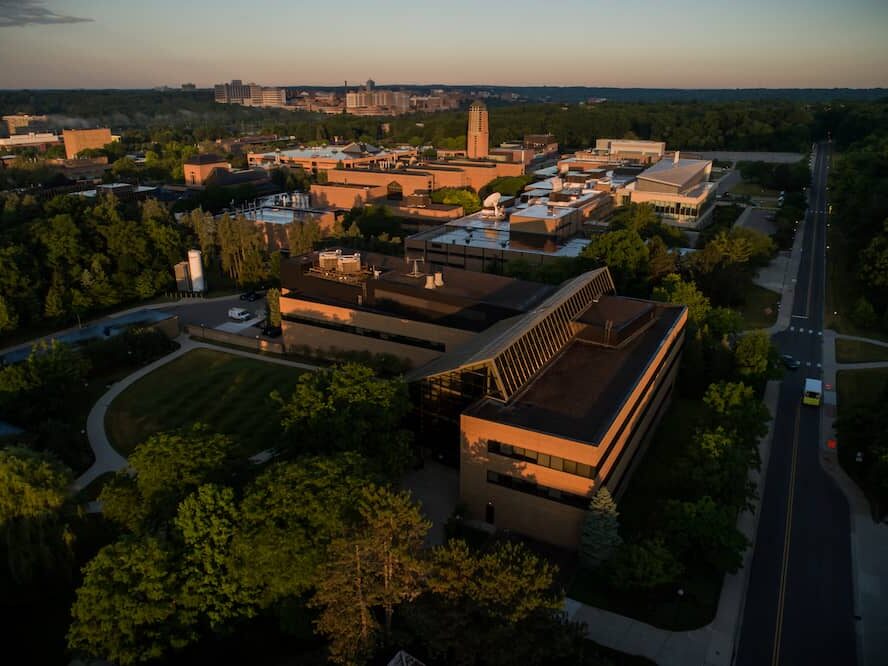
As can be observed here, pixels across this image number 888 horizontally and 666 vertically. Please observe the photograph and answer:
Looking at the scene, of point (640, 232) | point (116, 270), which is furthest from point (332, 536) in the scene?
point (640, 232)

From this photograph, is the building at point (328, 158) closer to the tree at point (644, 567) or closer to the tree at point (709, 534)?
the tree at point (709, 534)

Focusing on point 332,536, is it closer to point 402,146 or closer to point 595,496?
point 595,496

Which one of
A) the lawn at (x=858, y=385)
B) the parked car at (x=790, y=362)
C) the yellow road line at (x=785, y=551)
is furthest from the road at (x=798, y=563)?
the parked car at (x=790, y=362)

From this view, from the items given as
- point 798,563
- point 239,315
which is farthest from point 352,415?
point 239,315

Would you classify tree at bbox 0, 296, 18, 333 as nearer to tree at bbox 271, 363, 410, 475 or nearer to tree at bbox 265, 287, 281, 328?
tree at bbox 265, 287, 281, 328

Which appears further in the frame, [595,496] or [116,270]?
[116,270]

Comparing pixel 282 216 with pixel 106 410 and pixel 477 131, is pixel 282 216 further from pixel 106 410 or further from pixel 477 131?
pixel 477 131

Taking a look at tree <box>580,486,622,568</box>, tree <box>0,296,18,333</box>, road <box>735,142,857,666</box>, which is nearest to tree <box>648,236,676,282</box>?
road <box>735,142,857,666</box>
